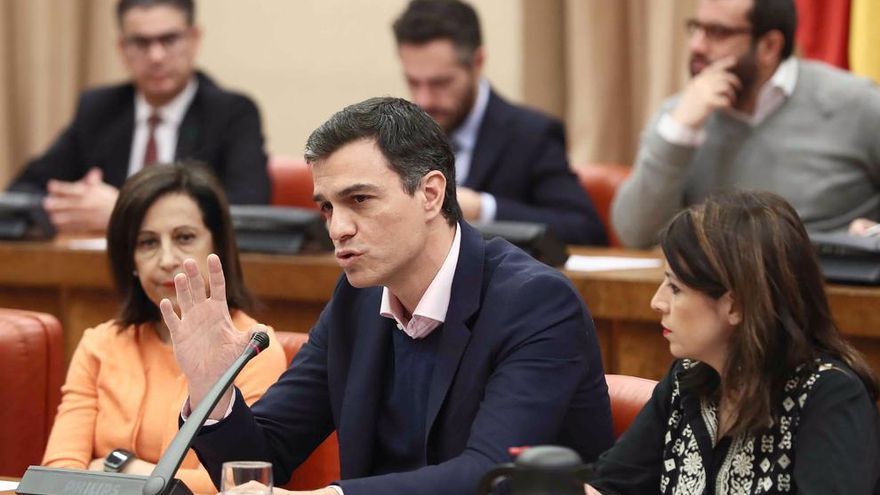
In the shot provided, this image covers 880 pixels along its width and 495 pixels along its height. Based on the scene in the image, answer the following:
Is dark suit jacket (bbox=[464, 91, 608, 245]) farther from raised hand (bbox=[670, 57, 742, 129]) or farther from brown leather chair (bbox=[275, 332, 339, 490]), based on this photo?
brown leather chair (bbox=[275, 332, 339, 490])

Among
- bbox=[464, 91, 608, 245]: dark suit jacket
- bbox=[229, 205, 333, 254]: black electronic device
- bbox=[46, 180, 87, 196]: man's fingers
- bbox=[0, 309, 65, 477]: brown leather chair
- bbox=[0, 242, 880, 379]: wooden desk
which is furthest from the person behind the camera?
bbox=[464, 91, 608, 245]: dark suit jacket

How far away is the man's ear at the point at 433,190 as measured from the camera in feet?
7.36

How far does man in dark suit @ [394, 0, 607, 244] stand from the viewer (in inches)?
184

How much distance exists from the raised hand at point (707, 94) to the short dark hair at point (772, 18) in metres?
0.12

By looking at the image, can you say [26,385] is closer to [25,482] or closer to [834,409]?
[25,482]

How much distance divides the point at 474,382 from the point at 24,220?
8.51 ft

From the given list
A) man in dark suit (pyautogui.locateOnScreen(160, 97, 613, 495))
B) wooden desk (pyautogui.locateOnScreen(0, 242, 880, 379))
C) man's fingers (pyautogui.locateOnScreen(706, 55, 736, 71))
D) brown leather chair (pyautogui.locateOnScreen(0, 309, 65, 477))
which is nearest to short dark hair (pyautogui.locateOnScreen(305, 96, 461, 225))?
man in dark suit (pyautogui.locateOnScreen(160, 97, 613, 495))

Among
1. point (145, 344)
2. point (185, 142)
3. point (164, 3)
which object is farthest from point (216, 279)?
point (164, 3)

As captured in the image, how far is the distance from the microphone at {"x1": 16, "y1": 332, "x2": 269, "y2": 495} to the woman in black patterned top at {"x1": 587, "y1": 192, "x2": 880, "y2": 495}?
1.81ft

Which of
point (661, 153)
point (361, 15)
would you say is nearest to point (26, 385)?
point (661, 153)

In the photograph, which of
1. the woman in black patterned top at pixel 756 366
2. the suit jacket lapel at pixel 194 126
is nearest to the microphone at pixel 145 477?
the woman in black patterned top at pixel 756 366

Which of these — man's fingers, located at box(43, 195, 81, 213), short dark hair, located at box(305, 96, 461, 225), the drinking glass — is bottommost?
man's fingers, located at box(43, 195, 81, 213)

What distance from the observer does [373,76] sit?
20.8ft

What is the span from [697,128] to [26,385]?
211cm
